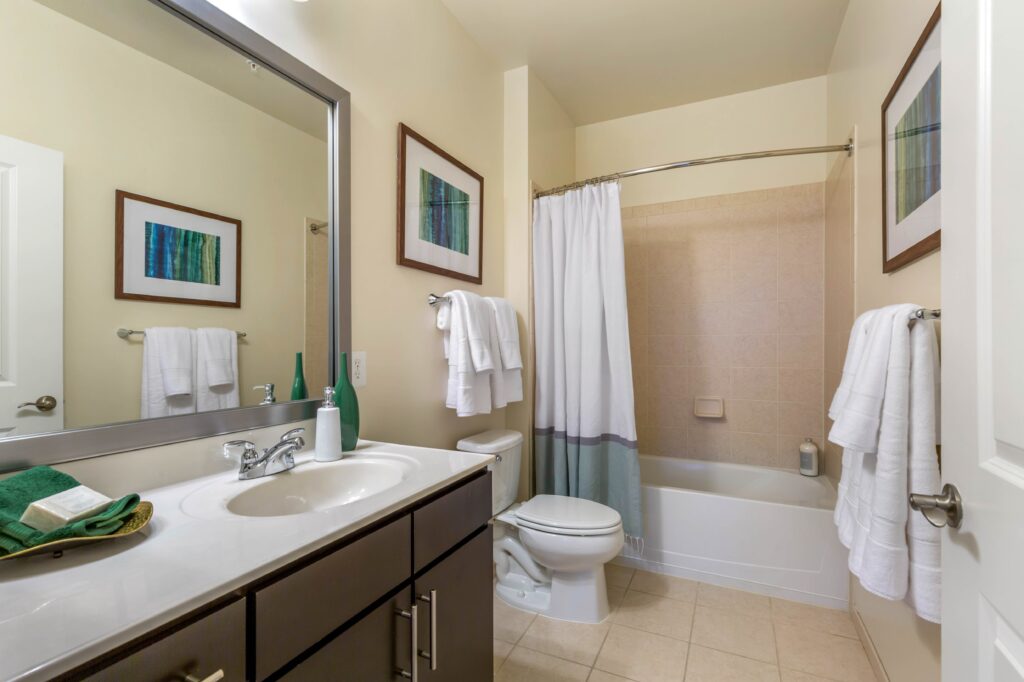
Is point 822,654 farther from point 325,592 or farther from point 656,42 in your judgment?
point 656,42

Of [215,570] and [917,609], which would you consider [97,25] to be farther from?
[917,609]

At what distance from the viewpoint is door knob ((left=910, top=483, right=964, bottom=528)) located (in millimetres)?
648

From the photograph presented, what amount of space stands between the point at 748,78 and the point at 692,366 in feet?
5.27

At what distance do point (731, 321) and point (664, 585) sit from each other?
1467mm

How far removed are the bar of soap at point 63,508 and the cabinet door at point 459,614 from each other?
0.56 m

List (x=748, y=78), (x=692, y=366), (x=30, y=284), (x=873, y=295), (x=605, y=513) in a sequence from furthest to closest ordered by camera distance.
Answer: (x=692, y=366) → (x=748, y=78) → (x=605, y=513) → (x=873, y=295) → (x=30, y=284)

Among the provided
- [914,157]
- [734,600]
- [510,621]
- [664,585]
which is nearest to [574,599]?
[510,621]

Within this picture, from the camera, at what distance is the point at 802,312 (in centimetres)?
254

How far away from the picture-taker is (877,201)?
5.23ft

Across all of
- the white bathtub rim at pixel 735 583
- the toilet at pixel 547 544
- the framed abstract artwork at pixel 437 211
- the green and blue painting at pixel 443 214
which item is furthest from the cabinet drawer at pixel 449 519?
the white bathtub rim at pixel 735 583

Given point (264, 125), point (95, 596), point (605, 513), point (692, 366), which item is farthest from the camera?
point (692, 366)

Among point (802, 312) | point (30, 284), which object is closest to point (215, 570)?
point (30, 284)

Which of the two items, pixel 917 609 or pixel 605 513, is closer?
pixel 917 609

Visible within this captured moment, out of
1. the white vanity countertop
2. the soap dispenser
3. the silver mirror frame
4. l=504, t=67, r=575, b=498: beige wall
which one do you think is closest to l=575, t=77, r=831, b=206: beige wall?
l=504, t=67, r=575, b=498: beige wall
